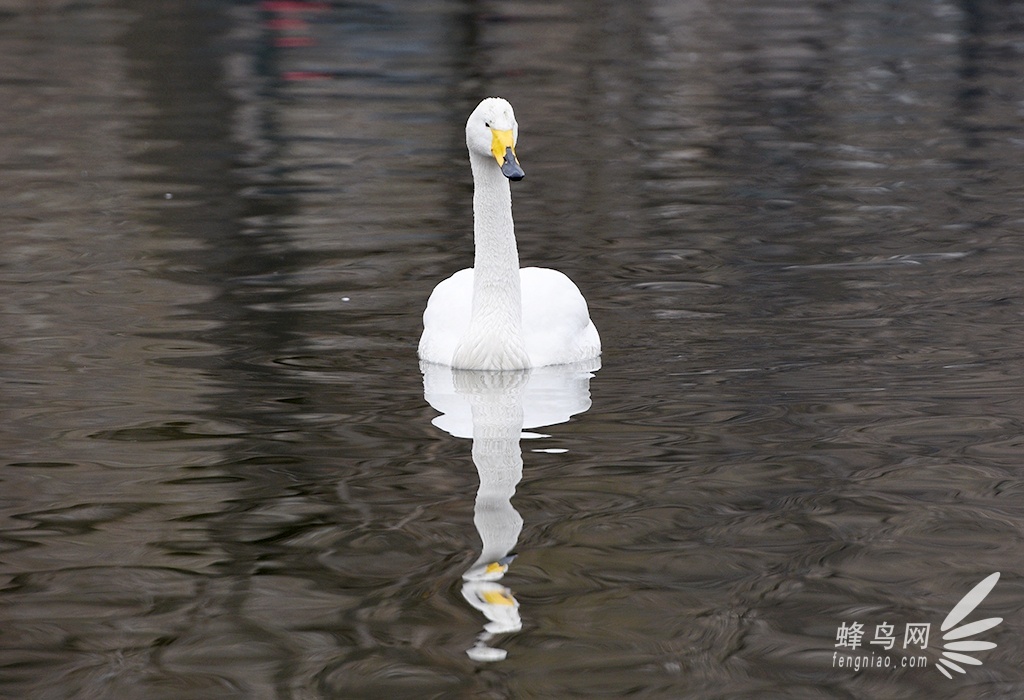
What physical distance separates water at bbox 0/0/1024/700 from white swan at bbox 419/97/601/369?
180 millimetres

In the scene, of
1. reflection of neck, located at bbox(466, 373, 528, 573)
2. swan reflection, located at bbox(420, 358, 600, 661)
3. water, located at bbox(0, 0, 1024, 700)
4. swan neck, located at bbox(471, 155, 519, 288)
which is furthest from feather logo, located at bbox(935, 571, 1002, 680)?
swan neck, located at bbox(471, 155, 519, 288)

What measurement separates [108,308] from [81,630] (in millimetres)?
4529

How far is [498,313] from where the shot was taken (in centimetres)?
817

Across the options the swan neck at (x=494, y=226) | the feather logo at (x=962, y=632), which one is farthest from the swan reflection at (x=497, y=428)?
the feather logo at (x=962, y=632)

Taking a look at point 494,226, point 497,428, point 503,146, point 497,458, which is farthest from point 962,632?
point 494,226

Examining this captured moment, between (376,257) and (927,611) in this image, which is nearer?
(927,611)

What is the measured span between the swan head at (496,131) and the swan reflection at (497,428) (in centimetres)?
104

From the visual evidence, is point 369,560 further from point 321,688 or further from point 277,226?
point 277,226

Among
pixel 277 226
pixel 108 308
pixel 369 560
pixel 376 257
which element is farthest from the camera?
pixel 277 226

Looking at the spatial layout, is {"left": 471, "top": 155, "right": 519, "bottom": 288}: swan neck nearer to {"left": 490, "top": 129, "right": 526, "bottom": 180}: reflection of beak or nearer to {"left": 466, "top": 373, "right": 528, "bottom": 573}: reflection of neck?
{"left": 490, "top": 129, "right": 526, "bottom": 180}: reflection of beak

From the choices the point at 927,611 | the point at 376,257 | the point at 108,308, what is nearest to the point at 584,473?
the point at 927,611

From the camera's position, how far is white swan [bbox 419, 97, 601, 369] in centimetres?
817

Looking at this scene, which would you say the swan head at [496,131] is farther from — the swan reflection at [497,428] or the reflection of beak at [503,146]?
the swan reflection at [497,428]

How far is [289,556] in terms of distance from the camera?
5.75 m
